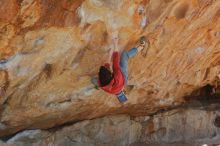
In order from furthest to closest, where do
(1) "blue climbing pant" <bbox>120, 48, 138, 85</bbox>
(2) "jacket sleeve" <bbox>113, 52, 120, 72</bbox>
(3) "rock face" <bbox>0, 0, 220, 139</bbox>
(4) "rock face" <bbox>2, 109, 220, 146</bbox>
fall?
(4) "rock face" <bbox>2, 109, 220, 146</bbox>, (1) "blue climbing pant" <bbox>120, 48, 138, 85</bbox>, (2) "jacket sleeve" <bbox>113, 52, 120, 72</bbox>, (3) "rock face" <bbox>0, 0, 220, 139</bbox>

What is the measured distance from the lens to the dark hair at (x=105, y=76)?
499cm

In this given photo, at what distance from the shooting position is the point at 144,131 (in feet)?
24.5

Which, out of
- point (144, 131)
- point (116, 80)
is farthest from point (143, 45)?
point (144, 131)

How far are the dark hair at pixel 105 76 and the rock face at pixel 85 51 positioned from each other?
1.10 ft

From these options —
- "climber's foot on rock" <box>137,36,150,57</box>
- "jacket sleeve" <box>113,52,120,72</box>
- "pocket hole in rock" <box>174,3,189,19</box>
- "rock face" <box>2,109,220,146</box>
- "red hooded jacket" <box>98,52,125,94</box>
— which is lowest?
"rock face" <box>2,109,220,146</box>

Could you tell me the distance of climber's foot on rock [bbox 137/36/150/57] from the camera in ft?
18.1

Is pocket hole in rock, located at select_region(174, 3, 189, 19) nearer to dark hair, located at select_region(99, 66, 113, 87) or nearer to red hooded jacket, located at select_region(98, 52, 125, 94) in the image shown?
red hooded jacket, located at select_region(98, 52, 125, 94)

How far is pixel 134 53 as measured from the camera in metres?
5.47

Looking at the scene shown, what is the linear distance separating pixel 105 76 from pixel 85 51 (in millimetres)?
452

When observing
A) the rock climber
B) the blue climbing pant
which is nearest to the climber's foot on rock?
the rock climber

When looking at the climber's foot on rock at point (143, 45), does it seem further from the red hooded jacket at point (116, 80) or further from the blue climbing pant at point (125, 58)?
the red hooded jacket at point (116, 80)

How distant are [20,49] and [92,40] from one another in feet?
2.89

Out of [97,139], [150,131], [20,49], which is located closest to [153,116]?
[150,131]

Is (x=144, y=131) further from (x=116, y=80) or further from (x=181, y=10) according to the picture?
(x=181, y=10)
